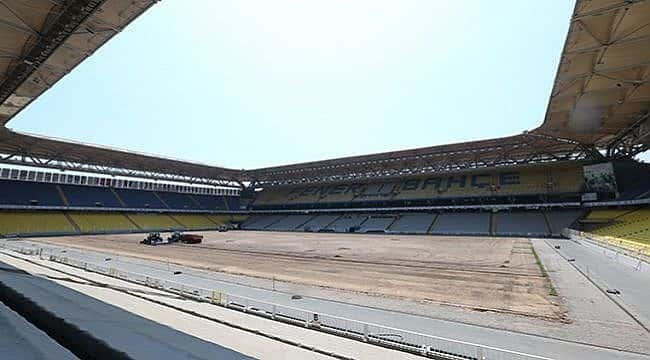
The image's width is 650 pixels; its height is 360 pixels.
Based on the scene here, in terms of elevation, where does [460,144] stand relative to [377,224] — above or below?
above

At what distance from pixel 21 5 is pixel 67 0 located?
146 cm

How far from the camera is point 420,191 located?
2437 inches

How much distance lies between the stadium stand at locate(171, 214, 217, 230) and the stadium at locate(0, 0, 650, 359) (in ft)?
5.72

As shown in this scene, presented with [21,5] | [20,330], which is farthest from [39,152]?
[20,330]

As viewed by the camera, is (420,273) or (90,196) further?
(90,196)

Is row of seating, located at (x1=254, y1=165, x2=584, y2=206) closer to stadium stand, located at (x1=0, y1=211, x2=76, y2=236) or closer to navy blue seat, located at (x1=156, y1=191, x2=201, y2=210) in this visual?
navy blue seat, located at (x1=156, y1=191, x2=201, y2=210)

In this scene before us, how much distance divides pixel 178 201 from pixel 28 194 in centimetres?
2465

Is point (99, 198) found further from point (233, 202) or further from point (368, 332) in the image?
point (368, 332)

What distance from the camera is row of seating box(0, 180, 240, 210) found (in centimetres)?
5349

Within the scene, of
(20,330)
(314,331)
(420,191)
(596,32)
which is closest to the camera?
(20,330)

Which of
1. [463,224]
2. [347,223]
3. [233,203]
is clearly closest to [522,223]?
[463,224]

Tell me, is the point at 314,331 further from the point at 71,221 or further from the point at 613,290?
the point at 71,221

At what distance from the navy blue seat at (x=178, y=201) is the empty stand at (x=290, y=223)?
18240 millimetres

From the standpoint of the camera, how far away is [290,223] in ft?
230
